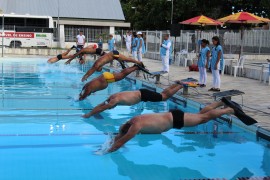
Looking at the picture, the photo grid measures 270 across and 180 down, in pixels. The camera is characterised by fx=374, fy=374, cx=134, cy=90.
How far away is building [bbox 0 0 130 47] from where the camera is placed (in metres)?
38.8

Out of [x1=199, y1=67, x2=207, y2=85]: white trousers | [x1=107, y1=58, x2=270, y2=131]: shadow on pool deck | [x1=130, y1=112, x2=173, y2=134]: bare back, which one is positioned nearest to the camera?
[x1=130, y1=112, x2=173, y2=134]: bare back

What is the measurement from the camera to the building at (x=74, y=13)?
38.8m

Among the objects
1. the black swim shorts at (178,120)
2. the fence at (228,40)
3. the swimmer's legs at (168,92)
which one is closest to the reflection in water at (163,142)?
the swimmer's legs at (168,92)

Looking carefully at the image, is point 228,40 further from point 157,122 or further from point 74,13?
point 74,13

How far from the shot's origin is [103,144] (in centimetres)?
665

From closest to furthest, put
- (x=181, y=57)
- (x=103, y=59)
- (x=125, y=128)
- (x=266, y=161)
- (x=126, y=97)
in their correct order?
(x=125, y=128), (x=266, y=161), (x=126, y=97), (x=103, y=59), (x=181, y=57)

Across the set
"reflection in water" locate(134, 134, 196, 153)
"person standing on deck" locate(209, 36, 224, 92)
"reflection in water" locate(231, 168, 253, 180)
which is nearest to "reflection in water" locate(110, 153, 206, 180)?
"reflection in water" locate(231, 168, 253, 180)

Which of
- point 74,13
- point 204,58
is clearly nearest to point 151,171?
point 204,58

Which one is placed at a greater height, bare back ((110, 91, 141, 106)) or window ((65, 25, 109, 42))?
window ((65, 25, 109, 42))

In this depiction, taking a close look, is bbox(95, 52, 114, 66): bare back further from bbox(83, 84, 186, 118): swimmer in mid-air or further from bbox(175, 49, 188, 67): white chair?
bbox(175, 49, 188, 67): white chair

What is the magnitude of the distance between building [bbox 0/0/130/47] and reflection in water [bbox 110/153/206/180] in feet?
106

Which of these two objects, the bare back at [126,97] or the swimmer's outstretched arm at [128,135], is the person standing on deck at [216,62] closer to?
the bare back at [126,97]

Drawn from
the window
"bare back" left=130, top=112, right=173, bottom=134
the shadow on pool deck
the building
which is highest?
the building

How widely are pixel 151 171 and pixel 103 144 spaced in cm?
137
